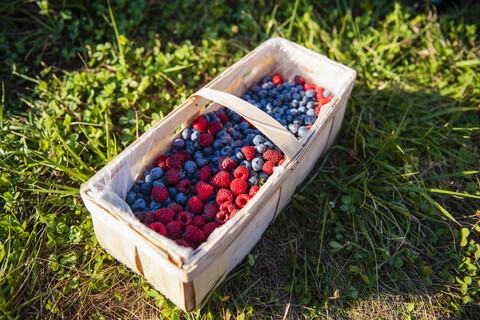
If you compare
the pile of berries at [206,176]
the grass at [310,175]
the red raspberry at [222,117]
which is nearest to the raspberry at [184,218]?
the pile of berries at [206,176]

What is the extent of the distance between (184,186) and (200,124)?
418mm

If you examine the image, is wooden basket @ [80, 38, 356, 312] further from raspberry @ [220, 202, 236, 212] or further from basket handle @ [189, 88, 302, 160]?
raspberry @ [220, 202, 236, 212]

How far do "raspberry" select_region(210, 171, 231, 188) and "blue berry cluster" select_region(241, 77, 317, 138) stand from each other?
576mm

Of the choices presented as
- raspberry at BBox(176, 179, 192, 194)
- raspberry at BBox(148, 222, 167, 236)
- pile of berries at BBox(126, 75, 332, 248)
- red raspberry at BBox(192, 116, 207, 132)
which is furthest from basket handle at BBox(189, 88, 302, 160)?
raspberry at BBox(148, 222, 167, 236)

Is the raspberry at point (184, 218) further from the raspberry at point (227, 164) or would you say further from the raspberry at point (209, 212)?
the raspberry at point (227, 164)

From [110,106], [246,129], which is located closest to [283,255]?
[246,129]

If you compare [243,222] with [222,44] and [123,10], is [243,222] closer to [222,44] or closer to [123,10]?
[222,44]

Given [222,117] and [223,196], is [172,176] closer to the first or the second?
[223,196]

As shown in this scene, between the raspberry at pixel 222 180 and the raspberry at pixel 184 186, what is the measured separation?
145 mm

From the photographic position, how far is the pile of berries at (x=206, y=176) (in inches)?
71.7

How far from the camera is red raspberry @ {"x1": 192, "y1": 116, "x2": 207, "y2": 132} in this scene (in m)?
2.18

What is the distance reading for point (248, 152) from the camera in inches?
82.4

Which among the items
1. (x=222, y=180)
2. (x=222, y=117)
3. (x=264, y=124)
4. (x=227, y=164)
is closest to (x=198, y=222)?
(x=222, y=180)

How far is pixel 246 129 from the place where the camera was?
2.29m
